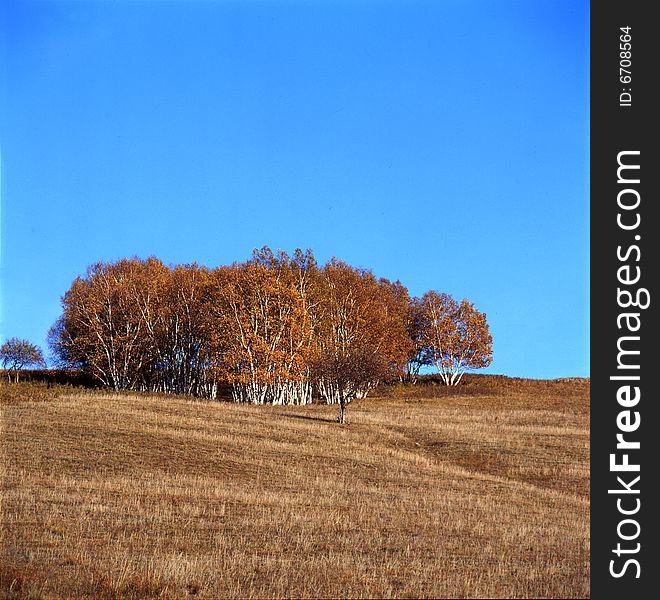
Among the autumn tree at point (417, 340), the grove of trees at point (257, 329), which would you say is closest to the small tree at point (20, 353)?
the grove of trees at point (257, 329)

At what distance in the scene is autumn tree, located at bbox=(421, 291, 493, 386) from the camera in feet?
349

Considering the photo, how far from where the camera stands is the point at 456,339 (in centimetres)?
10656

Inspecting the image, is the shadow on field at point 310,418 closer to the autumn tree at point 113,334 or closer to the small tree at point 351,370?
the small tree at point 351,370

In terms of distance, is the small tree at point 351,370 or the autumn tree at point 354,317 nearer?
the small tree at point 351,370

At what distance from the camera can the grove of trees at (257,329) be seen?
261ft

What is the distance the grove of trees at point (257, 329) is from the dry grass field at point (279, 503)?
14557mm

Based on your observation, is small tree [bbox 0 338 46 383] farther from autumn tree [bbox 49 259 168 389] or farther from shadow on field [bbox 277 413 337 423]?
shadow on field [bbox 277 413 337 423]

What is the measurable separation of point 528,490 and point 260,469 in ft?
38.5

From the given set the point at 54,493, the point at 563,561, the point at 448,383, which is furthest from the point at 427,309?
the point at 563,561

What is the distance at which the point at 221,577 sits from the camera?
1703cm

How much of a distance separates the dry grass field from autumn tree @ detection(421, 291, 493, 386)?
44.3m

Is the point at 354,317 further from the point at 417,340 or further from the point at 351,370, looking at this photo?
the point at 351,370

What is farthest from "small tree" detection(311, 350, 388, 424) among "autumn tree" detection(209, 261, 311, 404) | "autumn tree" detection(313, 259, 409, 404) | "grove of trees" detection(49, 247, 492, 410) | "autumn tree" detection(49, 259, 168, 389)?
"autumn tree" detection(49, 259, 168, 389)

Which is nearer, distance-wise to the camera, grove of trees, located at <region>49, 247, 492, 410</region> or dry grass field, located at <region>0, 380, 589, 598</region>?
dry grass field, located at <region>0, 380, 589, 598</region>
